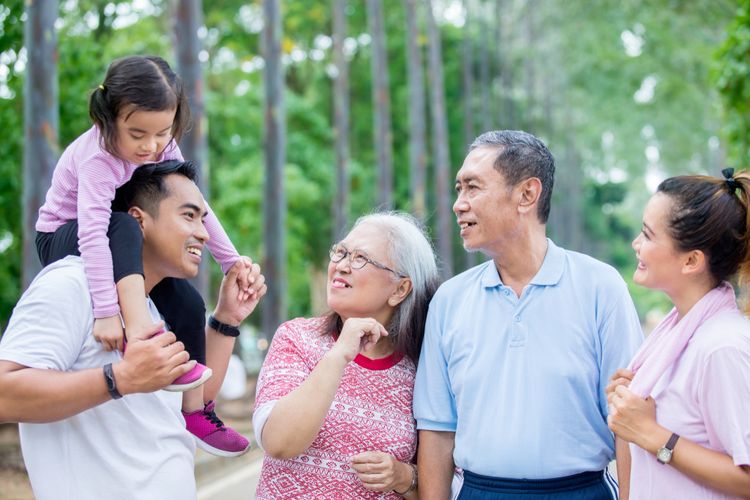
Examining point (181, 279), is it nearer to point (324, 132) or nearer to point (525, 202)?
point (525, 202)

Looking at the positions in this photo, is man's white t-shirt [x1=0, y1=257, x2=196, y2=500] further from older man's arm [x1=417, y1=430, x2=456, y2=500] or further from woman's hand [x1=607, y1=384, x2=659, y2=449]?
woman's hand [x1=607, y1=384, x2=659, y2=449]

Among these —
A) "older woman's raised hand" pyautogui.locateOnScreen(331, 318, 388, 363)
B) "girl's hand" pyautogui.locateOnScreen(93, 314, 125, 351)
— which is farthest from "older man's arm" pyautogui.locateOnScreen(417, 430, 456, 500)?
"girl's hand" pyautogui.locateOnScreen(93, 314, 125, 351)

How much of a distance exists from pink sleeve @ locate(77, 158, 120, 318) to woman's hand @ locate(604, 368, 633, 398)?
60.6 inches

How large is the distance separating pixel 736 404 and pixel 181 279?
1928 millimetres

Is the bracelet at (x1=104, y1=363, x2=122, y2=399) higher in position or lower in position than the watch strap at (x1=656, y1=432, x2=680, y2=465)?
higher

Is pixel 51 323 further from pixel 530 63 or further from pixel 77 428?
pixel 530 63

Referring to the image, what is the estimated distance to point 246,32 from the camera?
115 ft

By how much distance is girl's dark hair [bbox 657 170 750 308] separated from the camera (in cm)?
331

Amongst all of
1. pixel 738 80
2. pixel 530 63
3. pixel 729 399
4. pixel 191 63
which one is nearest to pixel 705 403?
pixel 729 399

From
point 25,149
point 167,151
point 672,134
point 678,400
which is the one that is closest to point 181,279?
point 167,151

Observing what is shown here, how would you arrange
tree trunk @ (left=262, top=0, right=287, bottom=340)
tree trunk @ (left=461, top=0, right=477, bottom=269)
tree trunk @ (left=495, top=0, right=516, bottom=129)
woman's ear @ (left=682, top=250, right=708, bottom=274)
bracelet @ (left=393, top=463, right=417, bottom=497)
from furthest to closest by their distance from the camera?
tree trunk @ (left=495, top=0, right=516, bottom=129)
tree trunk @ (left=461, top=0, right=477, bottom=269)
tree trunk @ (left=262, top=0, right=287, bottom=340)
bracelet @ (left=393, top=463, right=417, bottom=497)
woman's ear @ (left=682, top=250, right=708, bottom=274)

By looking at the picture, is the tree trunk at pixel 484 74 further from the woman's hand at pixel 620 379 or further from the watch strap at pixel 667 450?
the watch strap at pixel 667 450

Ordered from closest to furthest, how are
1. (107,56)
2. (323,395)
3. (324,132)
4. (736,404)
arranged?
(736,404), (323,395), (107,56), (324,132)

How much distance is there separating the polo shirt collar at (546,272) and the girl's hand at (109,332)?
4.48 feet
